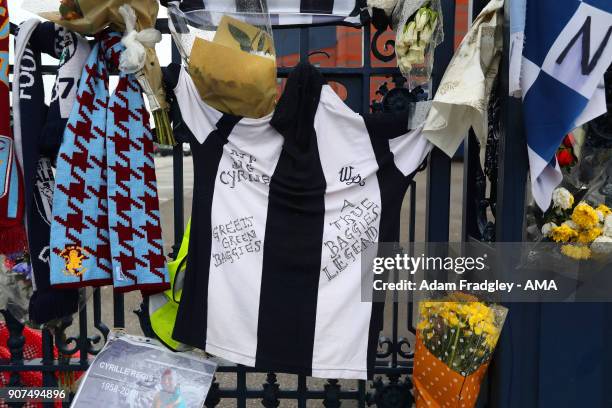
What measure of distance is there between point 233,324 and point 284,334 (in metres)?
0.24

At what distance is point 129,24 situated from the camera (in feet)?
7.20

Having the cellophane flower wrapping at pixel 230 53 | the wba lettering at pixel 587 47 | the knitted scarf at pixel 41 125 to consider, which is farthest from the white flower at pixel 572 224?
the knitted scarf at pixel 41 125

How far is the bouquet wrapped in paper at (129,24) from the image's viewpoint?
84.7 inches

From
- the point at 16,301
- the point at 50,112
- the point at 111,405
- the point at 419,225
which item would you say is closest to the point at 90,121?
the point at 50,112

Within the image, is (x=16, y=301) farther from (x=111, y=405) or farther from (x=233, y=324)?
(x=233, y=324)

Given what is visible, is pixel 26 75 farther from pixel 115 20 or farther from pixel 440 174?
pixel 440 174

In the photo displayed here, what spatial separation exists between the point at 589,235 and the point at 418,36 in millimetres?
1119

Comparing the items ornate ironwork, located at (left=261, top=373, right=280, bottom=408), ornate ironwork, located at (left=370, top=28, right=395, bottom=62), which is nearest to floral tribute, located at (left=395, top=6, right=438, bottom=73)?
ornate ironwork, located at (left=370, top=28, right=395, bottom=62)

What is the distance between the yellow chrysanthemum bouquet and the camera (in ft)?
6.88

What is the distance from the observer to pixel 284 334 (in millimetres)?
2305

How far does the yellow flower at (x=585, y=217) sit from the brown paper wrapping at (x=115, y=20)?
1.87m

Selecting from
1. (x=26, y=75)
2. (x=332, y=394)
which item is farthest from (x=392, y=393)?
(x=26, y=75)

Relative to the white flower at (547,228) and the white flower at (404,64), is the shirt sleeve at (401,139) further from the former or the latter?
the white flower at (547,228)

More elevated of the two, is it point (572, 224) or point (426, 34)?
point (426, 34)
